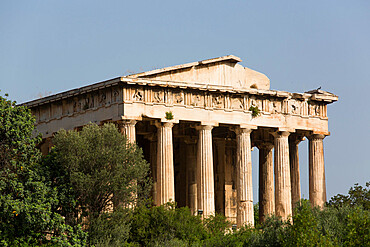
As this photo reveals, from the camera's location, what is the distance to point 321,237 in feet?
130

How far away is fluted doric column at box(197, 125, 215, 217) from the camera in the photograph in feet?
171

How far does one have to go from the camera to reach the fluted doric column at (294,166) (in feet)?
195

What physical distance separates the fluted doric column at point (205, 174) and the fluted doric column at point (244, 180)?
2.17 meters

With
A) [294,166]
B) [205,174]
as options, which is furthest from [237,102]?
[294,166]

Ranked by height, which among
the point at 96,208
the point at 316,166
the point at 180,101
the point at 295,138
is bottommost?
the point at 96,208

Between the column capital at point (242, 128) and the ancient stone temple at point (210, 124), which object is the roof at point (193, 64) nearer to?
the ancient stone temple at point (210, 124)

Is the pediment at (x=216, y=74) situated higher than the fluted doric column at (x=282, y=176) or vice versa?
the pediment at (x=216, y=74)

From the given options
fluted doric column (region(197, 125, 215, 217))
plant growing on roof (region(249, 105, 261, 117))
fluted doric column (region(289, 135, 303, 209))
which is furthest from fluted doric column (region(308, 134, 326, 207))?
fluted doric column (region(197, 125, 215, 217))

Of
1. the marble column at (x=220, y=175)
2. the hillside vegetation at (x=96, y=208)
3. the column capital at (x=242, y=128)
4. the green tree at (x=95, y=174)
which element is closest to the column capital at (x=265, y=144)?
the marble column at (x=220, y=175)

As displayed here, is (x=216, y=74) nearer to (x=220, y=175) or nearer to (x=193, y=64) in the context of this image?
(x=193, y=64)

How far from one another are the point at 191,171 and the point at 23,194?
58.3 feet

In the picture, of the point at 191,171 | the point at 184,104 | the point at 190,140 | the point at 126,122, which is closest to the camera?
the point at 126,122

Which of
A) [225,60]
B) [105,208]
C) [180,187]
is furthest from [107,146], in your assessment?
[180,187]

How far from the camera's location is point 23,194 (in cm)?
4259
